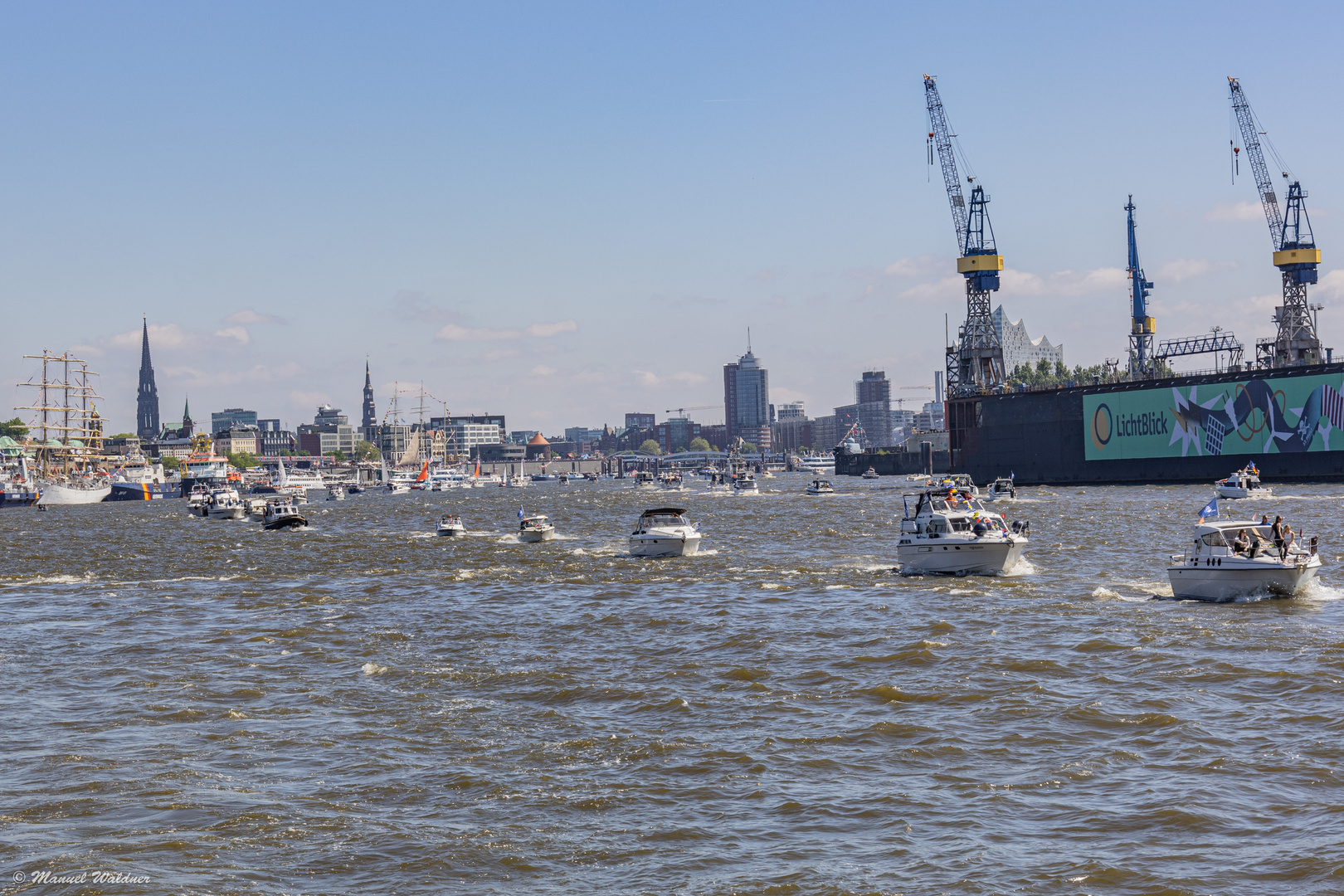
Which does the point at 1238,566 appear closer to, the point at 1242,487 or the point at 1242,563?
the point at 1242,563

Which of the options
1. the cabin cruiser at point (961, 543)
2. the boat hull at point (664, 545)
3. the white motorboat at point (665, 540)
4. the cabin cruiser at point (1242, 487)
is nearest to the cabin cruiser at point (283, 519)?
the white motorboat at point (665, 540)

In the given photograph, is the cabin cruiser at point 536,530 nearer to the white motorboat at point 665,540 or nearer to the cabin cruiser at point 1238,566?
the white motorboat at point 665,540

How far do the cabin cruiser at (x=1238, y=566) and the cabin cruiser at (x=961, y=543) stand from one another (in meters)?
10.0

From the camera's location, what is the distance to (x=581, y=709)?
2802 cm

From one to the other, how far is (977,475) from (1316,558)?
14630 cm

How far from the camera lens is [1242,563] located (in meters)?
40.0

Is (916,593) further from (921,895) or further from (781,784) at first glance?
(921,895)

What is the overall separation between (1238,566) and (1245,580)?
23.0 inches

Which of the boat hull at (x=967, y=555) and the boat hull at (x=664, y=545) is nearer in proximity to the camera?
the boat hull at (x=967, y=555)

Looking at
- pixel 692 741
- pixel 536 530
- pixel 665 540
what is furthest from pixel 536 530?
pixel 692 741

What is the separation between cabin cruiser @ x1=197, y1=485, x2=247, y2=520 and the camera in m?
144

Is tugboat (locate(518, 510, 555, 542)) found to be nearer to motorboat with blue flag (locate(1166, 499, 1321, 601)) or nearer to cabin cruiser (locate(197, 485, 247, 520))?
motorboat with blue flag (locate(1166, 499, 1321, 601))

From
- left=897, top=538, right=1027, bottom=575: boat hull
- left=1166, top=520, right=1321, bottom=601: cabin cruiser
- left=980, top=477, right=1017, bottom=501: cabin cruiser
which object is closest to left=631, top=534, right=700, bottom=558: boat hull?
left=897, top=538, right=1027, bottom=575: boat hull

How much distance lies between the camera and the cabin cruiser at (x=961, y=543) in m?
51.3
